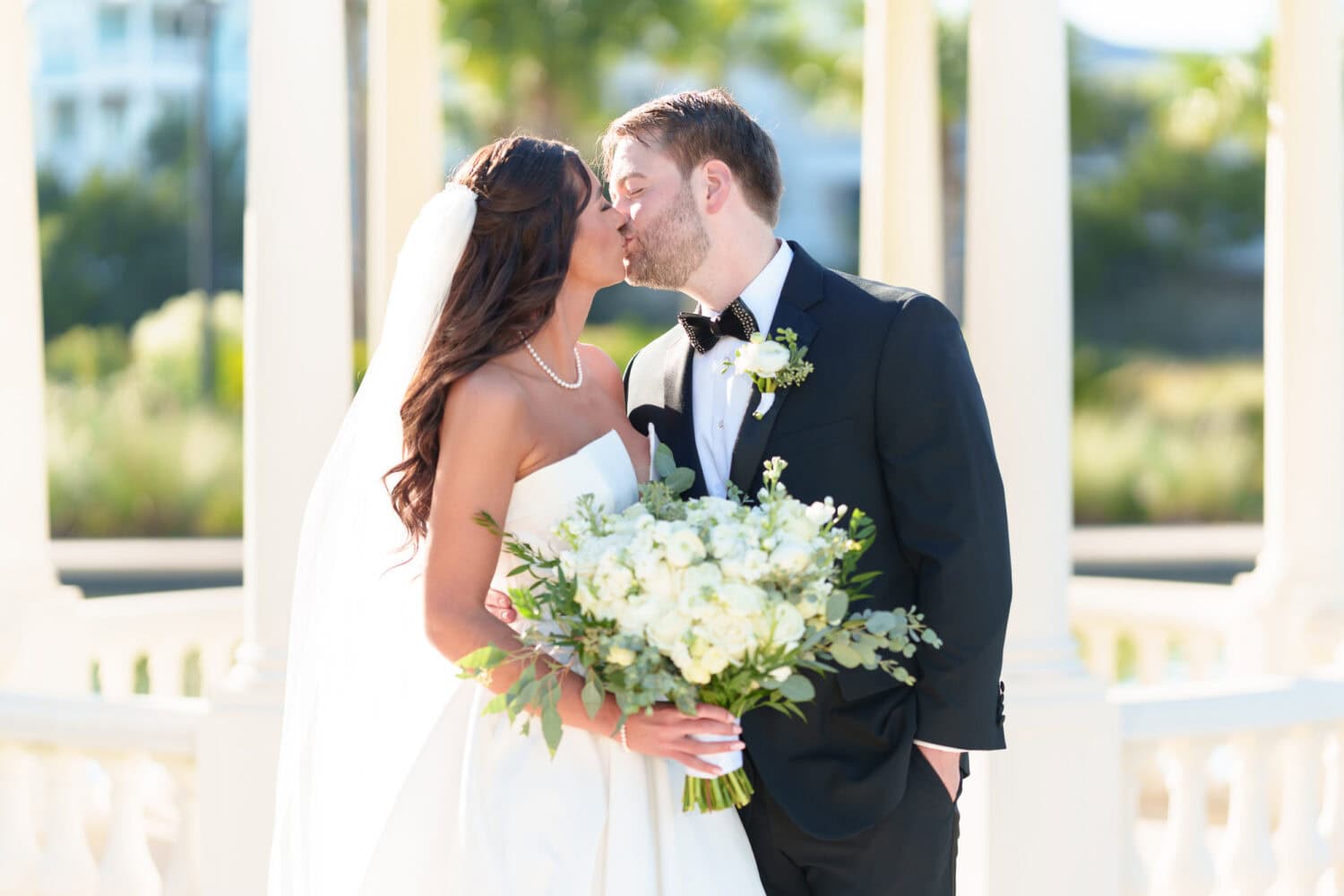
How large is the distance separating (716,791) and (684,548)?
1.02m

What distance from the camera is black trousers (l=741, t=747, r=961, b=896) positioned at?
503cm

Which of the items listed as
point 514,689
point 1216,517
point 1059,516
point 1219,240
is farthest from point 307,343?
point 1219,240

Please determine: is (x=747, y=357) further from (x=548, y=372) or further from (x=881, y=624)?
(x=881, y=624)

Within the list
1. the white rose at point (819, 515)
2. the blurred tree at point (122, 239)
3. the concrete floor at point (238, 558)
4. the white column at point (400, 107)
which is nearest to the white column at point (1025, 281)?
the white rose at point (819, 515)

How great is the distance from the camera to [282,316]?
7238 mm

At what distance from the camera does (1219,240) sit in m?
46.4

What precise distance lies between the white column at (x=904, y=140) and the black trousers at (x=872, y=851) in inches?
255

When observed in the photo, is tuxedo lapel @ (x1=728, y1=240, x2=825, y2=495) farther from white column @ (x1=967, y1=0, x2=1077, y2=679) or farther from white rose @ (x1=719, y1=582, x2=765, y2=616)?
white column @ (x1=967, y1=0, x2=1077, y2=679)

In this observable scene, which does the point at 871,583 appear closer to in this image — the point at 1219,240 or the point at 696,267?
the point at 696,267

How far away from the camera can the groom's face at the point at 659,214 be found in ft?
17.9

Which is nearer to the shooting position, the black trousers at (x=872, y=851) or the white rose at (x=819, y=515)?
the white rose at (x=819, y=515)

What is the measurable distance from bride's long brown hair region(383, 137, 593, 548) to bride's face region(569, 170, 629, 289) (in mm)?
42

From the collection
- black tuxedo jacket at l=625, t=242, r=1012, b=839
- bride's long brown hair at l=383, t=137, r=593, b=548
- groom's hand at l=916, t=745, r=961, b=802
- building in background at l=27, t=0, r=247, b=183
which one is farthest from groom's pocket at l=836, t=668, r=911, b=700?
building in background at l=27, t=0, r=247, b=183

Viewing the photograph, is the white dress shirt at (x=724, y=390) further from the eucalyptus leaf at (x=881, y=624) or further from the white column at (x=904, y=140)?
the white column at (x=904, y=140)
